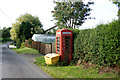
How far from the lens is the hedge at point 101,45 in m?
8.19

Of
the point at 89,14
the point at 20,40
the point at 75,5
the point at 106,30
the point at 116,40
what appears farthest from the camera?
the point at 20,40

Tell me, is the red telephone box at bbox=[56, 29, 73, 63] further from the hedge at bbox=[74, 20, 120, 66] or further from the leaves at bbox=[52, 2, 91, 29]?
the leaves at bbox=[52, 2, 91, 29]

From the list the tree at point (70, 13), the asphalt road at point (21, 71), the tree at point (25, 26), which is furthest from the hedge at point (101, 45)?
the tree at point (25, 26)

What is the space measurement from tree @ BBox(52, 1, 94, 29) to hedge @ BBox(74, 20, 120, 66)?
21.2 m

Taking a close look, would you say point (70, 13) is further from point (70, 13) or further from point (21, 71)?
point (21, 71)

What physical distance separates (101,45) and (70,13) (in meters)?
23.4

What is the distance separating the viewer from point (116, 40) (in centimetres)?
806

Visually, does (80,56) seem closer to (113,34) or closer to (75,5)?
(113,34)

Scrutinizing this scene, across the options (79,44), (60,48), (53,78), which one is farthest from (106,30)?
(60,48)

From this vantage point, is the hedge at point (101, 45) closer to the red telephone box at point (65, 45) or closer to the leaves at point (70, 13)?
the red telephone box at point (65, 45)

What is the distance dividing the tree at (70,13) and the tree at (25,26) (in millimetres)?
8961

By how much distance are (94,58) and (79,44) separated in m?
2.05

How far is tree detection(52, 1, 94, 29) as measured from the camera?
32.4 meters

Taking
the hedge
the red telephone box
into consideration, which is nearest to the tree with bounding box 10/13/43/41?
the red telephone box
